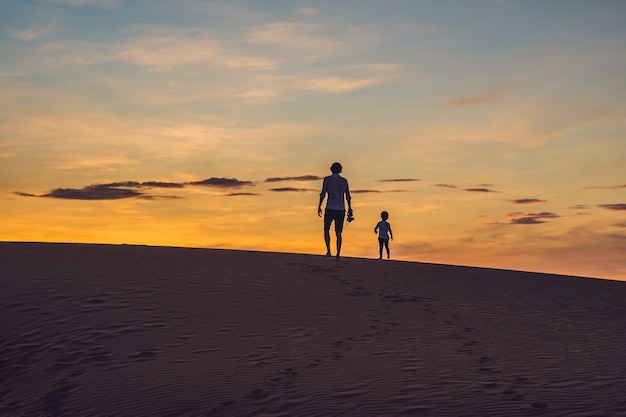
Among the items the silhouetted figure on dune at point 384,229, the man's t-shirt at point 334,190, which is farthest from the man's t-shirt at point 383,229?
the man's t-shirt at point 334,190

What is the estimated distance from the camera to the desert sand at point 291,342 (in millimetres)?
6816

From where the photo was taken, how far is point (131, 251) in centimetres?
1705

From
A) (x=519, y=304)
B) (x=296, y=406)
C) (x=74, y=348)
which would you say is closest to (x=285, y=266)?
(x=519, y=304)

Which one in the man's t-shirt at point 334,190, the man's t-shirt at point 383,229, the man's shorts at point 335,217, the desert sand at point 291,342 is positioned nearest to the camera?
the desert sand at point 291,342

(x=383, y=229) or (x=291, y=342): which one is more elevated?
(x=383, y=229)

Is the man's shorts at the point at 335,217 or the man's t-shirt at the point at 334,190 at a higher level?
the man's t-shirt at the point at 334,190

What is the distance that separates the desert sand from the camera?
22.4ft

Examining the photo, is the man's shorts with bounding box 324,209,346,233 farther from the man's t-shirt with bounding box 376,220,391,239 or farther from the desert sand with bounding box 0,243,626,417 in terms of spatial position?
the man's t-shirt with bounding box 376,220,391,239

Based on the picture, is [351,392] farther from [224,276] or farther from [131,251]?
[131,251]

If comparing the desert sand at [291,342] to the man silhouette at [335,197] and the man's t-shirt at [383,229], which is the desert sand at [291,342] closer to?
the man silhouette at [335,197]

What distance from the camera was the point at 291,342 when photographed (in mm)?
9086

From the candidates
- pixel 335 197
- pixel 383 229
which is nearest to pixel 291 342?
pixel 335 197

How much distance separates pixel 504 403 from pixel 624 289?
1152 cm

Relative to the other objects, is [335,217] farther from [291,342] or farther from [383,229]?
[291,342]
